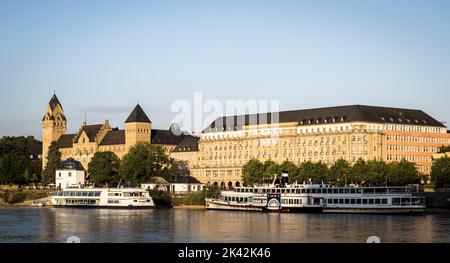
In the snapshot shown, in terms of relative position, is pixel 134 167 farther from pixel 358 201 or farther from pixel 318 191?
pixel 358 201

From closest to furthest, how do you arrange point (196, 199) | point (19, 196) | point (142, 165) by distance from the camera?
point (196, 199), point (142, 165), point (19, 196)

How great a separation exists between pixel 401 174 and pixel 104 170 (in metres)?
53.5

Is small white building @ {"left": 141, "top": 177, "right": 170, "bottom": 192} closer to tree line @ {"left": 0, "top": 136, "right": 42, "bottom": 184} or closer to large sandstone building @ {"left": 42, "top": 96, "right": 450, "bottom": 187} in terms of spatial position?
large sandstone building @ {"left": 42, "top": 96, "right": 450, "bottom": 187}

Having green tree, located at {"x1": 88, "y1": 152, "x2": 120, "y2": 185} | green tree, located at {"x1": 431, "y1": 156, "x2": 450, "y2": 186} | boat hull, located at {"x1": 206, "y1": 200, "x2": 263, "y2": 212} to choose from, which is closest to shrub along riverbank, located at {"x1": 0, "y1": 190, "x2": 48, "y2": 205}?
green tree, located at {"x1": 88, "y1": 152, "x2": 120, "y2": 185}

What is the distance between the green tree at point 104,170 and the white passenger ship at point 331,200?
4833 cm

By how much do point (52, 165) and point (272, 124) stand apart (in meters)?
49.5

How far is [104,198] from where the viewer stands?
12525cm

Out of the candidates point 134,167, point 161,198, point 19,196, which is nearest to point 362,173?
point 161,198

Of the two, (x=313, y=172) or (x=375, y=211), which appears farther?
(x=313, y=172)

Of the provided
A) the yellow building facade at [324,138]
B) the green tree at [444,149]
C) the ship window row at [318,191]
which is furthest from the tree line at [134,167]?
the green tree at [444,149]

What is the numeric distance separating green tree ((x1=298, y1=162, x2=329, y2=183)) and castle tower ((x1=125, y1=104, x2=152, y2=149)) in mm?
57032

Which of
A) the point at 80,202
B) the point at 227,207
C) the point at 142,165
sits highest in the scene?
the point at 142,165

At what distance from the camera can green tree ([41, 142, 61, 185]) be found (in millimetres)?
172750

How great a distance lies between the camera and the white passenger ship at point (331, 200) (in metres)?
101
